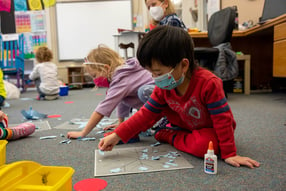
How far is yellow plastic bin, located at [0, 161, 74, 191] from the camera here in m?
0.52

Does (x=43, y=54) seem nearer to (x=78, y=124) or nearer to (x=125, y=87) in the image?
(x=78, y=124)

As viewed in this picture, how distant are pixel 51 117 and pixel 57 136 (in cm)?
63

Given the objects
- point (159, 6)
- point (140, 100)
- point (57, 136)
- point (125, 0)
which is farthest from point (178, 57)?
point (125, 0)

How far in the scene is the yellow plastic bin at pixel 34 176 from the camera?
519 millimetres

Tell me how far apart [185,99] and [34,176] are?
1.78 ft

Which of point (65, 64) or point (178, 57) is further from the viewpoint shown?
point (65, 64)

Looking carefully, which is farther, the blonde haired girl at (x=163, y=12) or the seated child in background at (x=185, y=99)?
the blonde haired girl at (x=163, y=12)

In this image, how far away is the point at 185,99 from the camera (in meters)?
0.91

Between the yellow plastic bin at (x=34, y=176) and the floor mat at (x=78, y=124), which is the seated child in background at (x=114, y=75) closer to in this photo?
the floor mat at (x=78, y=124)

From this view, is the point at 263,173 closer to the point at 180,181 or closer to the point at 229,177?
the point at 229,177

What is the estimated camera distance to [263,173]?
75 cm

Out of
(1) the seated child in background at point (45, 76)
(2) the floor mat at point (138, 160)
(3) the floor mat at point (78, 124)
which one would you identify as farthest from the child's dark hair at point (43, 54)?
(2) the floor mat at point (138, 160)

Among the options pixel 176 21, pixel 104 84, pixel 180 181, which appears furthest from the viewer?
pixel 176 21

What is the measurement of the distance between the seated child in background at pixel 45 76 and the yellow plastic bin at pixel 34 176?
2.62m
